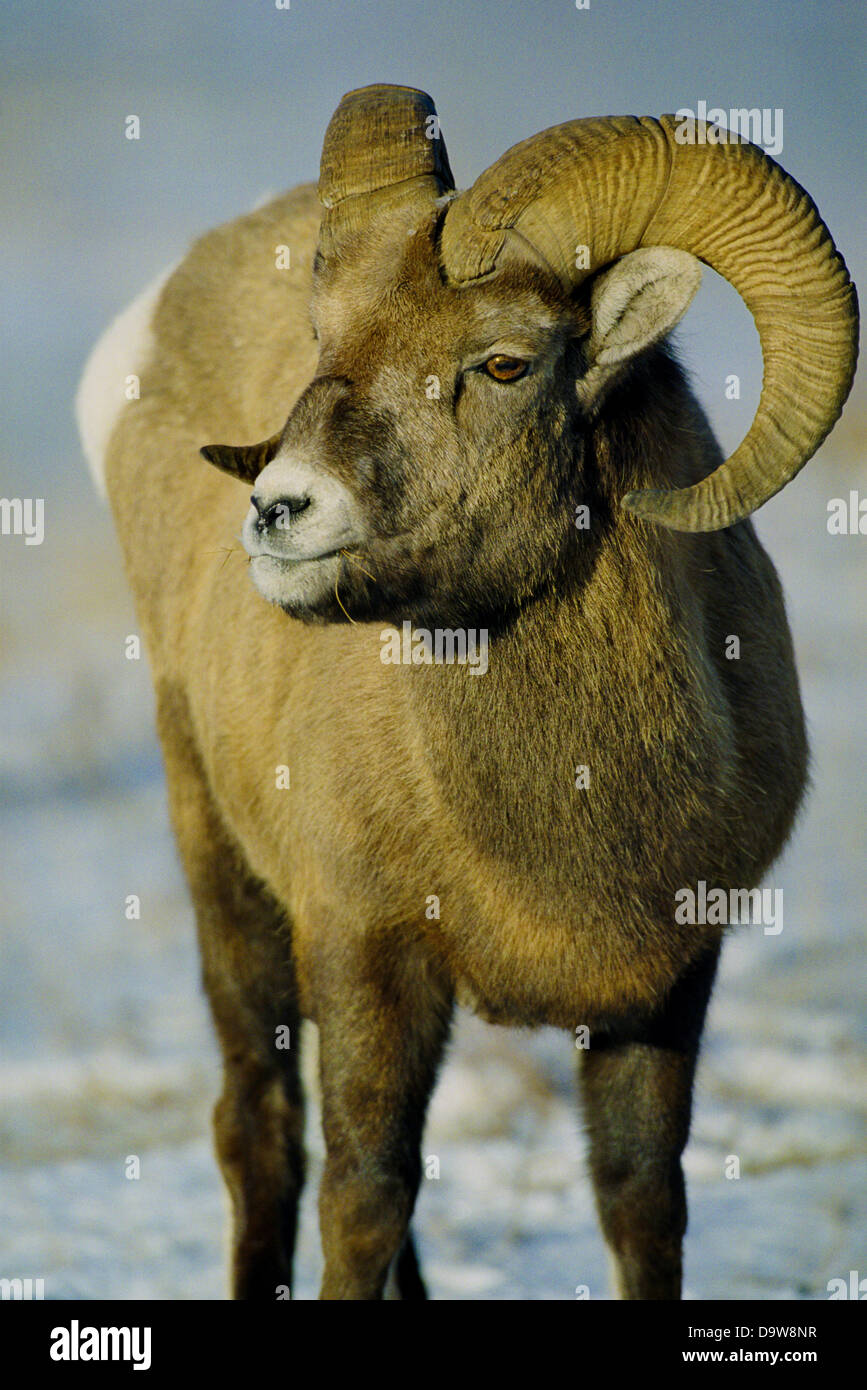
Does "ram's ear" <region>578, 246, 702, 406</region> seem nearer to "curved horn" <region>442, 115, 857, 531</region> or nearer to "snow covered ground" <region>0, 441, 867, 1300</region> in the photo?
"curved horn" <region>442, 115, 857, 531</region>

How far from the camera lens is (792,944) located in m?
8.41

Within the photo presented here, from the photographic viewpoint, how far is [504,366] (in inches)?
128

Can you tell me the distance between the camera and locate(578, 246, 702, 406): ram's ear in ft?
10.7

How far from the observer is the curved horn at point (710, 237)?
3.16m

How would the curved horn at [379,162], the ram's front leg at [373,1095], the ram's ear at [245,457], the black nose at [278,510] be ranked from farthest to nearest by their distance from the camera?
the ram's front leg at [373,1095]
the ram's ear at [245,457]
the curved horn at [379,162]
the black nose at [278,510]

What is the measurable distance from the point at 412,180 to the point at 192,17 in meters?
8.90

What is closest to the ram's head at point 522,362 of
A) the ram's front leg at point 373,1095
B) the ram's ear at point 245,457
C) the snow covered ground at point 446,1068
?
the ram's ear at point 245,457

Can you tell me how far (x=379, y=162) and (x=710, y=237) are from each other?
2.75ft

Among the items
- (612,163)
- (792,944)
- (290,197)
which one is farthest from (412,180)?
(792,944)

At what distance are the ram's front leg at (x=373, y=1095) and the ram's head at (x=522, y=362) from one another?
1030 millimetres

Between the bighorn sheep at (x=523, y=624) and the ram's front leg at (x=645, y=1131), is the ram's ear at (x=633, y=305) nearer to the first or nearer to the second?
the bighorn sheep at (x=523, y=624)

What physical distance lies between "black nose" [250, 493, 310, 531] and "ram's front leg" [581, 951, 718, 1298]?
1729mm

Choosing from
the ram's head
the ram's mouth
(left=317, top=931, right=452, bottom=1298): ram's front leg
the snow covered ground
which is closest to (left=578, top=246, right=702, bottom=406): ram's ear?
the ram's head

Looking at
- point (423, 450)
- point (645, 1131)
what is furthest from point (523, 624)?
point (645, 1131)
